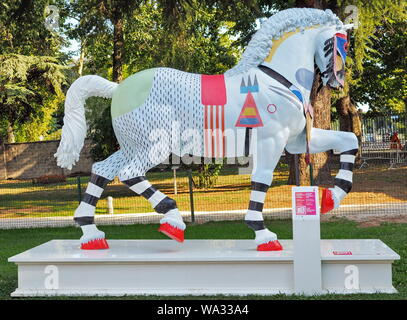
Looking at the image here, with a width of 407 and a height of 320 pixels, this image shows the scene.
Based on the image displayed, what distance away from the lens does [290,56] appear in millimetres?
5117

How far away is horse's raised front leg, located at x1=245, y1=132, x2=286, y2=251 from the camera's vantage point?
4977 millimetres

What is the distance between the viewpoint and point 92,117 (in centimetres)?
1614

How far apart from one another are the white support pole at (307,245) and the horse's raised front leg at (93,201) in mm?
1813

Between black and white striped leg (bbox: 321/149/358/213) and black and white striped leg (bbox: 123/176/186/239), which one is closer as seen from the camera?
black and white striped leg (bbox: 123/176/186/239)

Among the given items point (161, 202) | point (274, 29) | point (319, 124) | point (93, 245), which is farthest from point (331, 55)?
point (319, 124)

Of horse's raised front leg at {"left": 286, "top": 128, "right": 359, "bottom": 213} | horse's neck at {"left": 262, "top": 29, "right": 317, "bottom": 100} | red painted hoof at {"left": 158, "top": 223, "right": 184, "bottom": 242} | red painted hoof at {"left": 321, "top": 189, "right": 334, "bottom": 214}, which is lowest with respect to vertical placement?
red painted hoof at {"left": 158, "top": 223, "right": 184, "bottom": 242}

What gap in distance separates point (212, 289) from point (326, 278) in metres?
1.00

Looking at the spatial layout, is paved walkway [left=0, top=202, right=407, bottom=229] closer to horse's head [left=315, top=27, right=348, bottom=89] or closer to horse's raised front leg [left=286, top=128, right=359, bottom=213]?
horse's raised front leg [left=286, top=128, right=359, bottom=213]

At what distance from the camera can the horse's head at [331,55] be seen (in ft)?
16.9

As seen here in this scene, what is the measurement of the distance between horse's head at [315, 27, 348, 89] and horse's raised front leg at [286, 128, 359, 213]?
19.7 inches

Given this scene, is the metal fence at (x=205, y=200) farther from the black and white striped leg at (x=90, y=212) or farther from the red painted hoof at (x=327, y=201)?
the red painted hoof at (x=327, y=201)

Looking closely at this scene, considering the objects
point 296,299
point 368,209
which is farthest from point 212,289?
point 368,209

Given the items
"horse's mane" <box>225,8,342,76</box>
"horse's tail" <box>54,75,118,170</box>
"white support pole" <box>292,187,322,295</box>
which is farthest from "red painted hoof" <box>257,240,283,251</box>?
"horse's tail" <box>54,75,118,170</box>

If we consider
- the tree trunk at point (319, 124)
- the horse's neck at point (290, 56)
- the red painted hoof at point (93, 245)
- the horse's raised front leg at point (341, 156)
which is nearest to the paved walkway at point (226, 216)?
the tree trunk at point (319, 124)
